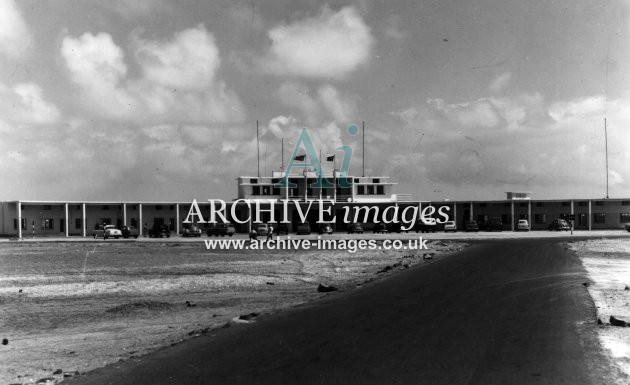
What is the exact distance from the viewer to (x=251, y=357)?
388 inches

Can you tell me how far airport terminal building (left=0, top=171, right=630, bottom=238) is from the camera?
8050 centimetres

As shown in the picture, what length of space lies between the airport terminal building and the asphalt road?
209ft

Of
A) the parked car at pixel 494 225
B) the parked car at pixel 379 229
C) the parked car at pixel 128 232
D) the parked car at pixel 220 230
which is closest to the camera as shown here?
the parked car at pixel 128 232

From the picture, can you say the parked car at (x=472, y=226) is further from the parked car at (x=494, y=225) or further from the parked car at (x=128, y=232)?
the parked car at (x=128, y=232)

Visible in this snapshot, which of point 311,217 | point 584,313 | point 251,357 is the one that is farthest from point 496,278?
point 311,217

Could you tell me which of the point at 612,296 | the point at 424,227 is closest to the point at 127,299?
the point at 612,296

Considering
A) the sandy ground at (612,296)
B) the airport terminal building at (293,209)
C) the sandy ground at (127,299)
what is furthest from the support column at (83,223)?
the sandy ground at (612,296)

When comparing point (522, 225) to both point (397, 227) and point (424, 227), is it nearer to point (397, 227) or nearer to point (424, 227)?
point (424, 227)

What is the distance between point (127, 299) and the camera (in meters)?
18.4

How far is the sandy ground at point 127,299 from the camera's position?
11.2m

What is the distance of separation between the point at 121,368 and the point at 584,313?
10.3m

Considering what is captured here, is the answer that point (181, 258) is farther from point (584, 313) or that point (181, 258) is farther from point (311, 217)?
point (311, 217)

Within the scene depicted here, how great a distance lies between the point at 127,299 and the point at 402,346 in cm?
1053

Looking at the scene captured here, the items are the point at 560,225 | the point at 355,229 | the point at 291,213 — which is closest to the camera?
the point at 355,229
